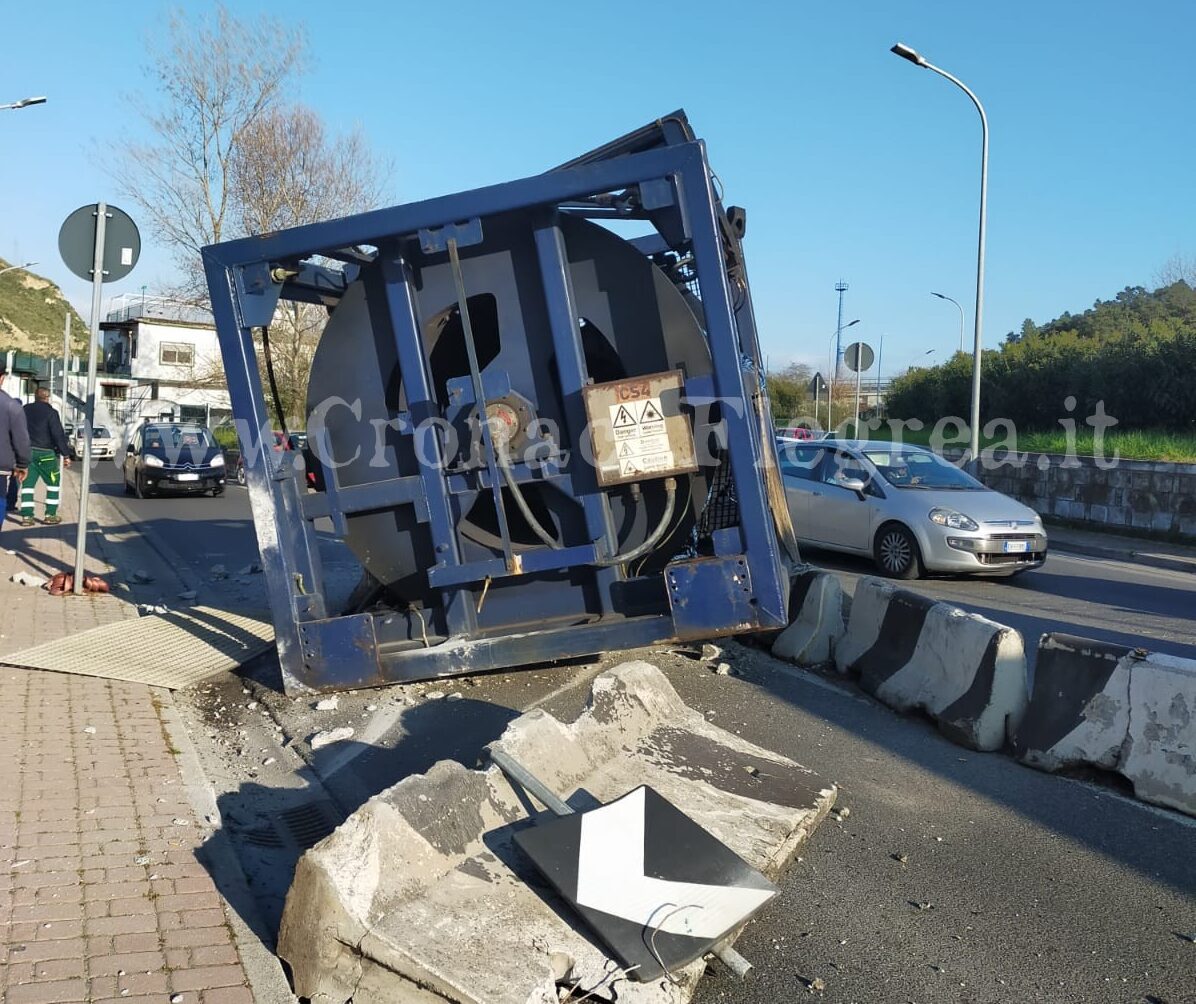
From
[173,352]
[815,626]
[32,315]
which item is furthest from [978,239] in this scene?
[32,315]

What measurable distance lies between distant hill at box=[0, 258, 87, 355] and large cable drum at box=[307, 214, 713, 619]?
8807 centimetres

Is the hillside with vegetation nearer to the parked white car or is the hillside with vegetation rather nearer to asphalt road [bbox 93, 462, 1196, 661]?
asphalt road [bbox 93, 462, 1196, 661]

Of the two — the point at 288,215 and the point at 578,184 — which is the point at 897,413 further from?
the point at 578,184

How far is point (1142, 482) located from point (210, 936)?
1706 cm

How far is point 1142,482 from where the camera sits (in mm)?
17266

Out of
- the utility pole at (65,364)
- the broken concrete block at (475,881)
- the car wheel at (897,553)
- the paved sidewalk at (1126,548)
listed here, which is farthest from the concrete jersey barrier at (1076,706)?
the utility pole at (65,364)

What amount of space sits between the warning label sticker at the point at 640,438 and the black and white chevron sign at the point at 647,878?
219 cm

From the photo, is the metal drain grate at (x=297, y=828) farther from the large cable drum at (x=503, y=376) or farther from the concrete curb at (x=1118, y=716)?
the concrete curb at (x=1118, y=716)

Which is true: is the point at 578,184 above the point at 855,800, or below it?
above

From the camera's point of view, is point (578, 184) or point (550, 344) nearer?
point (578, 184)

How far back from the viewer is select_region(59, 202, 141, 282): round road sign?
899cm

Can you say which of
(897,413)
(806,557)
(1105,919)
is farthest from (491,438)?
(897,413)

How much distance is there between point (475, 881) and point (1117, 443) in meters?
19.6

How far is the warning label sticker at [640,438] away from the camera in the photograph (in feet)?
18.3
